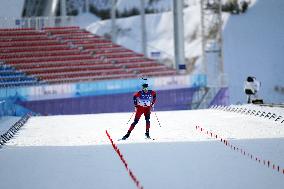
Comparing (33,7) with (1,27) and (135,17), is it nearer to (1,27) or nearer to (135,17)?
(1,27)

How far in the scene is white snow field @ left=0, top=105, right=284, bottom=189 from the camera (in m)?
9.19

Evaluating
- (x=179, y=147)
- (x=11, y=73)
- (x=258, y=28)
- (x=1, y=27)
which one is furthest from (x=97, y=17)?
(x=179, y=147)

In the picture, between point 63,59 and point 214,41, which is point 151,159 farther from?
point 214,41

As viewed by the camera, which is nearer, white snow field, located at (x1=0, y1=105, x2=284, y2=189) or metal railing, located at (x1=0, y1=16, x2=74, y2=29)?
white snow field, located at (x1=0, y1=105, x2=284, y2=189)

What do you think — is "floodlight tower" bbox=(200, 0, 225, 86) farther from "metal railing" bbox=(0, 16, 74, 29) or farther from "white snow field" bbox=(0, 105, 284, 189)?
"white snow field" bbox=(0, 105, 284, 189)

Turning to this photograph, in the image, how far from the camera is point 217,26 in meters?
54.0

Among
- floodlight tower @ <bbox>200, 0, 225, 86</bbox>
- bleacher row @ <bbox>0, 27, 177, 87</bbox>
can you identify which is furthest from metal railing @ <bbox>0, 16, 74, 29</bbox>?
floodlight tower @ <bbox>200, 0, 225, 86</bbox>

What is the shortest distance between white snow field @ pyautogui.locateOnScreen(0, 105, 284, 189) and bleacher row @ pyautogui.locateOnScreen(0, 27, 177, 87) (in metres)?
22.6

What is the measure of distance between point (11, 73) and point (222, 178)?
33.5 m

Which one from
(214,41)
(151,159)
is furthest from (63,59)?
(151,159)

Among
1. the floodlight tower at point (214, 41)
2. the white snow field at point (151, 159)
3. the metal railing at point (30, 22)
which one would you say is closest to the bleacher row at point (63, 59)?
the metal railing at point (30, 22)

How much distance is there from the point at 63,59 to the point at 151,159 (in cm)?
3444

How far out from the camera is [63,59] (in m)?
45.5

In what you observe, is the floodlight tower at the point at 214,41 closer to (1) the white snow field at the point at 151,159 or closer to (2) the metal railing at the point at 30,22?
(2) the metal railing at the point at 30,22
